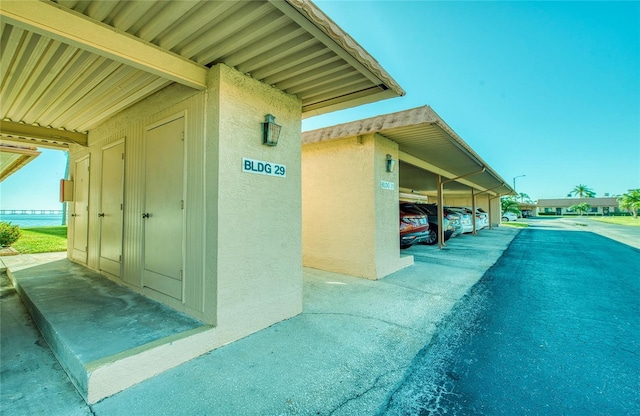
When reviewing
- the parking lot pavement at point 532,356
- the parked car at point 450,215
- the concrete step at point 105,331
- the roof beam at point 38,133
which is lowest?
the parking lot pavement at point 532,356

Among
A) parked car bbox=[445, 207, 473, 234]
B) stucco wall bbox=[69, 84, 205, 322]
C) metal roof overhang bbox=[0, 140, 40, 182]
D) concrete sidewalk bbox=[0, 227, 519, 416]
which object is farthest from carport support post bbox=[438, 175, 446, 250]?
metal roof overhang bbox=[0, 140, 40, 182]

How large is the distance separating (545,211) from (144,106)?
9823 centimetres

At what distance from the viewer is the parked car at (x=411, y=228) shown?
25.3ft

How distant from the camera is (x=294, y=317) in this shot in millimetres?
3500

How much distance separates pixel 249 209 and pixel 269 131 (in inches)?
36.8

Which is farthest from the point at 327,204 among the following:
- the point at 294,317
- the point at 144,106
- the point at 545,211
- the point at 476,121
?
the point at 545,211

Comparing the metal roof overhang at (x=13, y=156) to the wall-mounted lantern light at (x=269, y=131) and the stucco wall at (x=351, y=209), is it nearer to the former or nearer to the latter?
the stucco wall at (x=351, y=209)

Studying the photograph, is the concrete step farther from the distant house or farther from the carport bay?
the distant house

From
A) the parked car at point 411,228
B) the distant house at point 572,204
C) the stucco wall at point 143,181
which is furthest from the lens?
the distant house at point 572,204

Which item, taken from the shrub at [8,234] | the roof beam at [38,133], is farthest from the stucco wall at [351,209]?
the shrub at [8,234]

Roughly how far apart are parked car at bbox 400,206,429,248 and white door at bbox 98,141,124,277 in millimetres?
6467

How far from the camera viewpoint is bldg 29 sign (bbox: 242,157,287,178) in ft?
9.86

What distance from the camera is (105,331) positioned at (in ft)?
8.41

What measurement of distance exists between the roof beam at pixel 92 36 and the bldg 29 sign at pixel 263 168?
3.28ft
